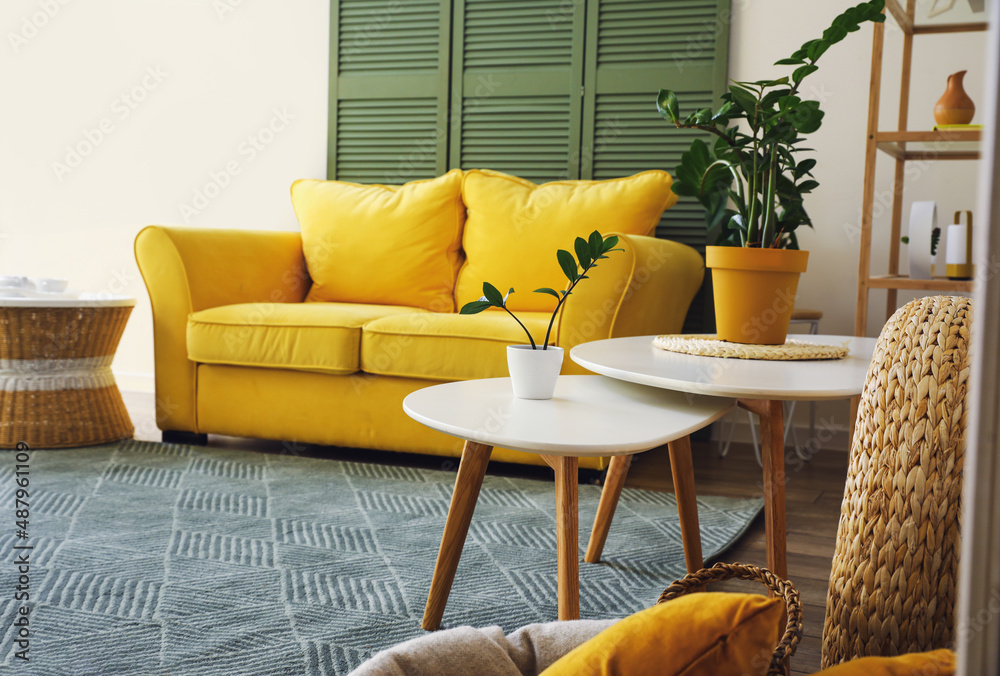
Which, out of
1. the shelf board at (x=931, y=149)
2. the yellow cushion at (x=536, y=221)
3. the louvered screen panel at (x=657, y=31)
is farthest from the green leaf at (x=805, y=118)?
the louvered screen panel at (x=657, y=31)

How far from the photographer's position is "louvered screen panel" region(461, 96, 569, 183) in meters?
3.05

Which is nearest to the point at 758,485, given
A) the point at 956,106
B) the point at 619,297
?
the point at 619,297

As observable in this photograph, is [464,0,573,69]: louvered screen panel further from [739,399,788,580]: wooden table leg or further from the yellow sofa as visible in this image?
[739,399,788,580]: wooden table leg

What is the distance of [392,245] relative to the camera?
2846 millimetres

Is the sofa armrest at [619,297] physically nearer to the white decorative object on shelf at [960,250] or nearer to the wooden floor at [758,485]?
the wooden floor at [758,485]

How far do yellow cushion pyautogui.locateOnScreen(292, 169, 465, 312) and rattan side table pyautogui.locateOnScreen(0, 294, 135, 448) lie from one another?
738mm

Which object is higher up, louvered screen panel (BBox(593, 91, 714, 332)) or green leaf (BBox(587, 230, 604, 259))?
louvered screen panel (BBox(593, 91, 714, 332))

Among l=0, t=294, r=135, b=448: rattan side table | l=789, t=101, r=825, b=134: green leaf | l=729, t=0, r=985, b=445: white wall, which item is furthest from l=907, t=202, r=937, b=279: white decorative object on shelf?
l=0, t=294, r=135, b=448: rattan side table

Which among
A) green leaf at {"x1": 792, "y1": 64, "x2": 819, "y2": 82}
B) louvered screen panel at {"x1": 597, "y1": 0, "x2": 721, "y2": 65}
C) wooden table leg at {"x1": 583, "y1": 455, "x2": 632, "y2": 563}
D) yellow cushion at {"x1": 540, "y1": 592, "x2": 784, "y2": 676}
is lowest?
wooden table leg at {"x1": 583, "y1": 455, "x2": 632, "y2": 563}

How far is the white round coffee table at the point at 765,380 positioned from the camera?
106 centimetres

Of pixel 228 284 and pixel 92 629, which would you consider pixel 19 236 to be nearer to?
pixel 228 284

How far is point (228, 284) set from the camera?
2.68m

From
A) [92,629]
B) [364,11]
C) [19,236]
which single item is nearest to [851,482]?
[92,629]

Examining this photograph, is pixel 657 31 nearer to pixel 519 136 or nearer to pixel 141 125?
pixel 519 136
